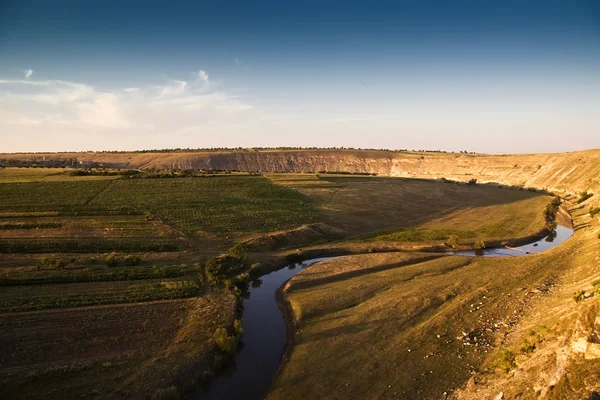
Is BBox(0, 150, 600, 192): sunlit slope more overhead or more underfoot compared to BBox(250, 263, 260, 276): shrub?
more overhead

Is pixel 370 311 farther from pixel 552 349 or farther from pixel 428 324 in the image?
pixel 552 349

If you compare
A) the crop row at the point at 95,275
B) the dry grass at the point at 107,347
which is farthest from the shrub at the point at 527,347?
the crop row at the point at 95,275

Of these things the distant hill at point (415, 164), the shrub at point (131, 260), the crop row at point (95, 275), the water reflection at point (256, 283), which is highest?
the distant hill at point (415, 164)

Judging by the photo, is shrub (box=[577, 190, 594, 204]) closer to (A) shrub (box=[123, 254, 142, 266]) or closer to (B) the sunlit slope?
(B) the sunlit slope

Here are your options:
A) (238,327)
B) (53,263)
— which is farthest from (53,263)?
(238,327)

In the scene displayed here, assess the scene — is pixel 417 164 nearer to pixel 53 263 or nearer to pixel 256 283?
pixel 256 283

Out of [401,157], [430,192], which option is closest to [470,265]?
[430,192]

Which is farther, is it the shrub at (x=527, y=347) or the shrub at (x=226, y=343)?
the shrub at (x=226, y=343)

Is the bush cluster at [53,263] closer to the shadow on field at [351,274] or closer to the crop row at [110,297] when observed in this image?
the crop row at [110,297]

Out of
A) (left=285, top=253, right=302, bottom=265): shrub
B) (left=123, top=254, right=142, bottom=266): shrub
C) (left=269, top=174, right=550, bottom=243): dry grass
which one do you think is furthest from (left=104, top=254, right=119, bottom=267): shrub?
(left=269, top=174, right=550, bottom=243): dry grass
